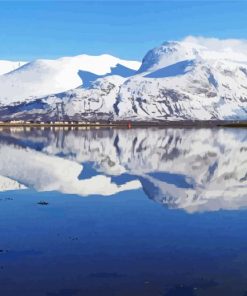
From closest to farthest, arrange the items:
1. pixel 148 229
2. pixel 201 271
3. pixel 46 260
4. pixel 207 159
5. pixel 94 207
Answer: pixel 201 271 < pixel 46 260 < pixel 148 229 < pixel 94 207 < pixel 207 159

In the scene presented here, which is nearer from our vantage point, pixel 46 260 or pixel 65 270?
pixel 65 270

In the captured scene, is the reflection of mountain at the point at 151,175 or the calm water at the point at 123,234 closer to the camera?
the calm water at the point at 123,234

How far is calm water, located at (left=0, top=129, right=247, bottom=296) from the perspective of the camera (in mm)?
22625

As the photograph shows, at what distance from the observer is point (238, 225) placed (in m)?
34.5

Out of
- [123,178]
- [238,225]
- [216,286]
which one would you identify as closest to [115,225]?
[238,225]

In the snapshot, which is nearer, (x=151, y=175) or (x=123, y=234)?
(x=123, y=234)

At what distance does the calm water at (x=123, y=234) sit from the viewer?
74.2 ft

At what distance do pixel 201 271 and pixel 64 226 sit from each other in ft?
40.6

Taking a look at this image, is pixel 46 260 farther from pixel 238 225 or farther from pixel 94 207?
pixel 94 207

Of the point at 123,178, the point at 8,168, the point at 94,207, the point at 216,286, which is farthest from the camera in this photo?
the point at 8,168

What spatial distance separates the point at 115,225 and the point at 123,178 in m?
27.6

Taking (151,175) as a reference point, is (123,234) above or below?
above

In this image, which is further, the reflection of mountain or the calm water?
the reflection of mountain

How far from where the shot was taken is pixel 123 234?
3167 centimetres
